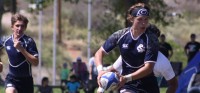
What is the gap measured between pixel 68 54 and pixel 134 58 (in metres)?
41.4

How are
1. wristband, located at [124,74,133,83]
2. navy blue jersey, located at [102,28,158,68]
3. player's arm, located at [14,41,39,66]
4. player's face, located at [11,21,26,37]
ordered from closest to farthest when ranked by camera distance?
wristband, located at [124,74,133,83], navy blue jersey, located at [102,28,158,68], player's arm, located at [14,41,39,66], player's face, located at [11,21,26,37]

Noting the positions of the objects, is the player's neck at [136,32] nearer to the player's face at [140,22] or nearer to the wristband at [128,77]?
the player's face at [140,22]

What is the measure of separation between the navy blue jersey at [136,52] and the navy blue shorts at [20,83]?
2610mm

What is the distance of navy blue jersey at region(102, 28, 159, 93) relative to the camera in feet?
31.9

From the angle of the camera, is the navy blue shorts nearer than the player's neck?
No

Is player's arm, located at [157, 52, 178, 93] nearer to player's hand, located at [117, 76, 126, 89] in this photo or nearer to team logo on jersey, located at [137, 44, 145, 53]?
team logo on jersey, located at [137, 44, 145, 53]

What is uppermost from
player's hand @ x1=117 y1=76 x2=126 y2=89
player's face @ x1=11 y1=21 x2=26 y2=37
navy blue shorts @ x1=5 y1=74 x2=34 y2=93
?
player's face @ x1=11 y1=21 x2=26 y2=37

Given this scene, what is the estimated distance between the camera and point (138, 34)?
9773 mm

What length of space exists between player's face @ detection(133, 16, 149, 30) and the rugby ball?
67 cm

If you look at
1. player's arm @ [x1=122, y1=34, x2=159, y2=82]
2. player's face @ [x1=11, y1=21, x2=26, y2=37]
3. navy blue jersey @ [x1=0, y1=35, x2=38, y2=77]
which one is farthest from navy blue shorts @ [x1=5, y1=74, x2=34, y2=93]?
player's arm @ [x1=122, y1=34, x2=159, y2=82]

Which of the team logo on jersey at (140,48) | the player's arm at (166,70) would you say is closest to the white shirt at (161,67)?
the player's arm at (166,70)

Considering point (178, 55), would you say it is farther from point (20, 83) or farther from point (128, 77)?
point (128, 77)

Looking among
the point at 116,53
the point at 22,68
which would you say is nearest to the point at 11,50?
the point at 22,68

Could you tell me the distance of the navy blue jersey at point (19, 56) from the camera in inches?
469
